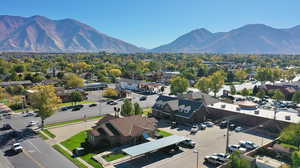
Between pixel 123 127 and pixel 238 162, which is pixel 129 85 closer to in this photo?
pixel 123 127

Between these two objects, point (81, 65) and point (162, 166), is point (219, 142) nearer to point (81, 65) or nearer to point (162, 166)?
point (162, 166)

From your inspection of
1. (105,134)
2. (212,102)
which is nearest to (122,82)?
(212,102)

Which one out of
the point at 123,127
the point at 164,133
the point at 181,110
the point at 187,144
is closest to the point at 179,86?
the point at 181,110

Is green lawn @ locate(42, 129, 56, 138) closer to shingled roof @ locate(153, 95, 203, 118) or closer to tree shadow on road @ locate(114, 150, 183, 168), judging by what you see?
tree shadow on road @ locate(114, 150, 183, 168)

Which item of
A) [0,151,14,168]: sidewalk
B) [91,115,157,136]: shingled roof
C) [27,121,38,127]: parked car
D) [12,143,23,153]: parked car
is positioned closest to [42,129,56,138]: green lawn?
[27,121,38,127]: parked car

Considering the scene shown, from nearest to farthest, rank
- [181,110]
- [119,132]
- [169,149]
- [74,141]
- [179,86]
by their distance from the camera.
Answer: [169,149], [119,132], [74,141], [181,110], [179,86]

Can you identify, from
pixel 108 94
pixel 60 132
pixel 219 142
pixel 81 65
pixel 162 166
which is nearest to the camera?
pixel 162 166
